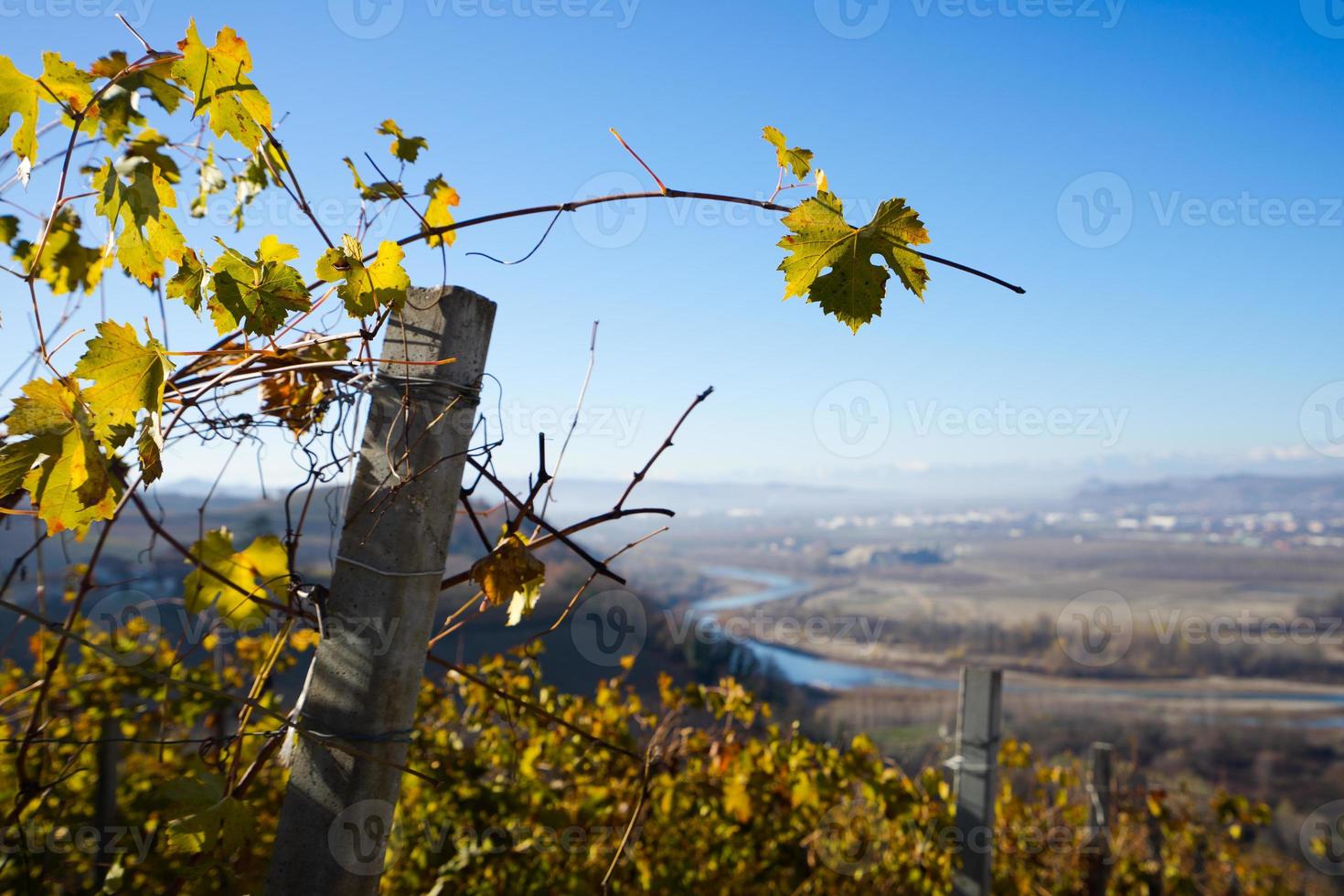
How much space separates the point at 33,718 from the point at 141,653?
4236 mm

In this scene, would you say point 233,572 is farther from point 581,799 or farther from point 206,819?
point 581,799

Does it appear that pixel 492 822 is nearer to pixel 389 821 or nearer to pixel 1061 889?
pixel 389 821

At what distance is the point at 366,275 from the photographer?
3.58 feet

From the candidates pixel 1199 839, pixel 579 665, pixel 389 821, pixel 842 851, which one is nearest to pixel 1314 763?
pixel 579 665

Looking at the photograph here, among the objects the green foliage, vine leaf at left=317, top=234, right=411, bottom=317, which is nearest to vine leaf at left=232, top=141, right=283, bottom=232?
vine leaf at left=317, top=234, right=411, bottom=317

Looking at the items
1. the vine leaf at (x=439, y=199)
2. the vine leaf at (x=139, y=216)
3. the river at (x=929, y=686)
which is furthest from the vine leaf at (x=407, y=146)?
the river at (x=929, y=686)

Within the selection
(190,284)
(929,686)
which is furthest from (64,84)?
(929,686)

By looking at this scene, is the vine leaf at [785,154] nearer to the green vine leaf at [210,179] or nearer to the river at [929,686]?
the green vine leaf at [210,179]

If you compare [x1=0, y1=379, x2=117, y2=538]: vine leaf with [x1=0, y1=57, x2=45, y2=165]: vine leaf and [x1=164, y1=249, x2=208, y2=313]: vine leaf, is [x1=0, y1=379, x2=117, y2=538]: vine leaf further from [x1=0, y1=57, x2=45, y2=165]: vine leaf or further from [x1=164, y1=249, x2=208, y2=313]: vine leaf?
[x1=0, y1=57, x2=45, y2=165]: vine leaf

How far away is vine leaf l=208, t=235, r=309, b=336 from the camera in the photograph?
1.06 m

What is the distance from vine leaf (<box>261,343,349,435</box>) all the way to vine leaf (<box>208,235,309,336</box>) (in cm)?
25

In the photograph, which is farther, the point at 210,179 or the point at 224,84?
the point at 210,179

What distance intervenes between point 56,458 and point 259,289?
315 millimetres

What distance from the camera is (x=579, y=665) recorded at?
24281mm
